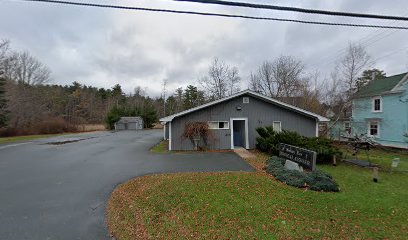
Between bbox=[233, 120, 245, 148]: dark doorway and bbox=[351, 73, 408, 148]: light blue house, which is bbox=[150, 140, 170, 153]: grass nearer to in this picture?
bbox=[233, 120, 245, 148]: dark doorway

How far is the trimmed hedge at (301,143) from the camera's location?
1136 cm

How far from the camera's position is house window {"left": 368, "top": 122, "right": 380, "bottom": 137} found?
22092 millimetres

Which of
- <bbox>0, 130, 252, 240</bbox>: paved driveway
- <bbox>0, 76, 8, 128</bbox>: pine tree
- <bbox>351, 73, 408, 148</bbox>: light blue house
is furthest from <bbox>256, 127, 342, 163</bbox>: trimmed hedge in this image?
<bbox>0, 76, 8, 128</bbox>: pine tree

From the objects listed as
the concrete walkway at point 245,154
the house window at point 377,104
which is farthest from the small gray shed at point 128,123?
the house window at point 377,104

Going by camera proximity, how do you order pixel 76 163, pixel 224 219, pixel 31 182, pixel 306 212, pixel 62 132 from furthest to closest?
1. pixel 62 132
2. pixel 76 163
3. pixel 31 182
4. pixel 306 212
5. pixel 224 219

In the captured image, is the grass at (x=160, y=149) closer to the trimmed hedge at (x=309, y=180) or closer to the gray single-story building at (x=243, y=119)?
the gray single-story building at (x=243, y=119)

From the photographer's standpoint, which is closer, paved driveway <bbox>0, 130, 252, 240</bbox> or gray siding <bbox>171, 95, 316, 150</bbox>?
paved driveway <bbox>0, 130, 252, 240</bbox>

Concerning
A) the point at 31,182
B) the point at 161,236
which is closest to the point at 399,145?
the point at 161,236

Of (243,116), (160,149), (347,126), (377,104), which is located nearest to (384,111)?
(377,104)

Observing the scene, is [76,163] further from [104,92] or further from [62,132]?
[104,92]

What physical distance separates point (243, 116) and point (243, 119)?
0.75 ft

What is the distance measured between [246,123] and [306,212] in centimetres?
1124

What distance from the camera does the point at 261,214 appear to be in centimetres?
509

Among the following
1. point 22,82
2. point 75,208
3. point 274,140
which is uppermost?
point 22,82
